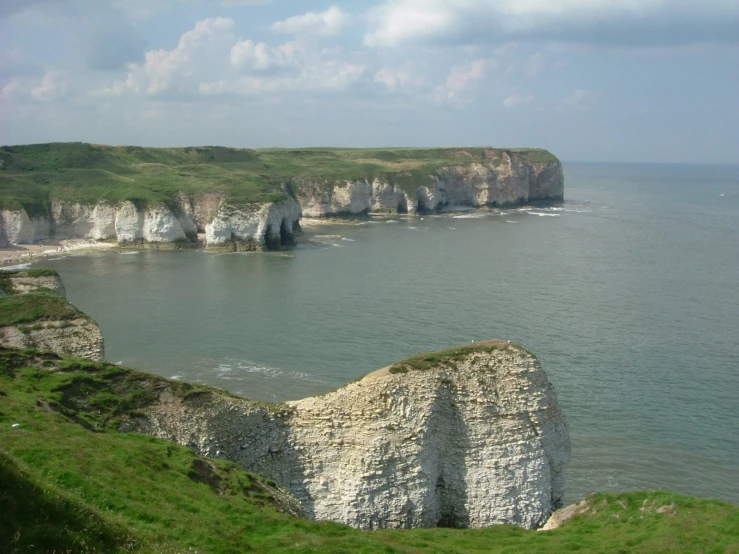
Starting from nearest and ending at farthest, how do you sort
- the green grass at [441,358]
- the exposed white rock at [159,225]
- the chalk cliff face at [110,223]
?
the green grass at [441,358] < the chalk cliff face at [110,223] < the exposed white rock at [159,225]

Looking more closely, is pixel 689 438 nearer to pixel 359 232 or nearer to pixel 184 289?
pixel 184 289

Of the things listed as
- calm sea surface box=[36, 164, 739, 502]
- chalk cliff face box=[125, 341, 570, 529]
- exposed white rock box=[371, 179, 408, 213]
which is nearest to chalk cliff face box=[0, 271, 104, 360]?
calm sea surface box=[36, 164, 739, 502]

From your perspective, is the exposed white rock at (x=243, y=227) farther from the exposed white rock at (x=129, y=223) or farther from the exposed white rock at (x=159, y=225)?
the exposed white rock at (x=129, y=223)

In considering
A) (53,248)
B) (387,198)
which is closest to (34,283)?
(53,248)

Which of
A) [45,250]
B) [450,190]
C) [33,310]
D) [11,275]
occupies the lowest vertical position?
[45,250]

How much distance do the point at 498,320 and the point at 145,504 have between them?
119 ft

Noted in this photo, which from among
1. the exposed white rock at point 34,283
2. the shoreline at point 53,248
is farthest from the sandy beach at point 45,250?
the exposed white rock at point 34,283

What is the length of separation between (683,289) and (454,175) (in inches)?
3116

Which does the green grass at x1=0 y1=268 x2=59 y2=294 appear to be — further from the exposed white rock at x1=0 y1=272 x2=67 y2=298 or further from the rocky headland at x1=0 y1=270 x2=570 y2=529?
the rocky headland at x1=0 y1=270 x2=570 y2=529

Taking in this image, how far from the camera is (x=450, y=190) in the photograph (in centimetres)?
13362

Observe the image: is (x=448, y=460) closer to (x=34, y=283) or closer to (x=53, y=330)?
(x=53, y=330)

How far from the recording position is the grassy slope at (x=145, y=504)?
34.0ft

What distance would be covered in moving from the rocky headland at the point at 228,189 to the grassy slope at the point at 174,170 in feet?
0.72

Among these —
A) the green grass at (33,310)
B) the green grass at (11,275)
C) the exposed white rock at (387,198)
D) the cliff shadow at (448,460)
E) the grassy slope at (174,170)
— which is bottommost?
the cliff shadow at (448,460)
